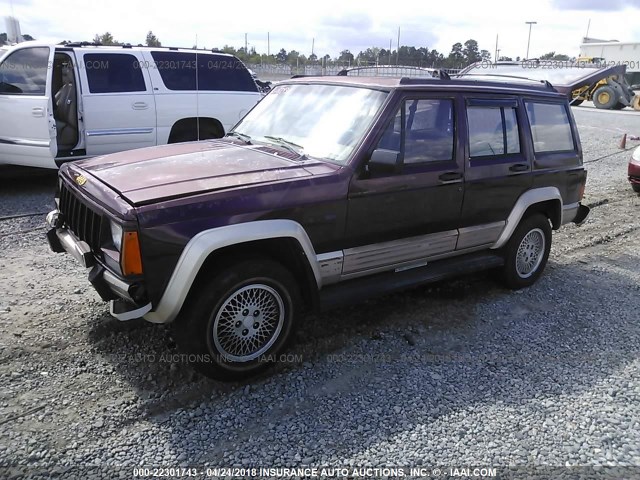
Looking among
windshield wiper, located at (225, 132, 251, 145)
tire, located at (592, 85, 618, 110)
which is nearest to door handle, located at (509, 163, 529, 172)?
windshield wiper, located at (225, 132, 251, 145)

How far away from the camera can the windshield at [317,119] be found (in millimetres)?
3924

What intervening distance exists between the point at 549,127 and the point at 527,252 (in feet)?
4.13

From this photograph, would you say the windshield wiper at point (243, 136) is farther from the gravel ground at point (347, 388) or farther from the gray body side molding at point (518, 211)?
the gray body side molding at point (518, 211)

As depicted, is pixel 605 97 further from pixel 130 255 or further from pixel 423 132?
pixel 130 255

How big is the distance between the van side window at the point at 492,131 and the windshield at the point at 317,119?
99 centimetres

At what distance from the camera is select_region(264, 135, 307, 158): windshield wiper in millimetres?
4016

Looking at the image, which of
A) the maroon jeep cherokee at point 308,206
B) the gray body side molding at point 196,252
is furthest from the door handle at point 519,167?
the gray body side molding at point 196,252

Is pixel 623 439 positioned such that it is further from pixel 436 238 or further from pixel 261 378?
pixel 261 378

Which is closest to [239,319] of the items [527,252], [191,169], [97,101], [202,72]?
[191,169]

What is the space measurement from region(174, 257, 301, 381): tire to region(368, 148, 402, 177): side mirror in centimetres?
96

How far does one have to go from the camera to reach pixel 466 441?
3.07m

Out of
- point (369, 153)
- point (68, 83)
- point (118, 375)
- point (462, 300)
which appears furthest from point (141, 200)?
point (68, 83)

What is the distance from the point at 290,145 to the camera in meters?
4.13

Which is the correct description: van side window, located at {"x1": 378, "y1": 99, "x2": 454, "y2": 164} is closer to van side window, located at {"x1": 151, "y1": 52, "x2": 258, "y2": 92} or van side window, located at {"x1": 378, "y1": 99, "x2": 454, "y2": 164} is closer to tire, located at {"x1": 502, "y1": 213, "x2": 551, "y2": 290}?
tire, located at {"x1": 502, "y1": 213, "x2": 551, "y2": 290}
